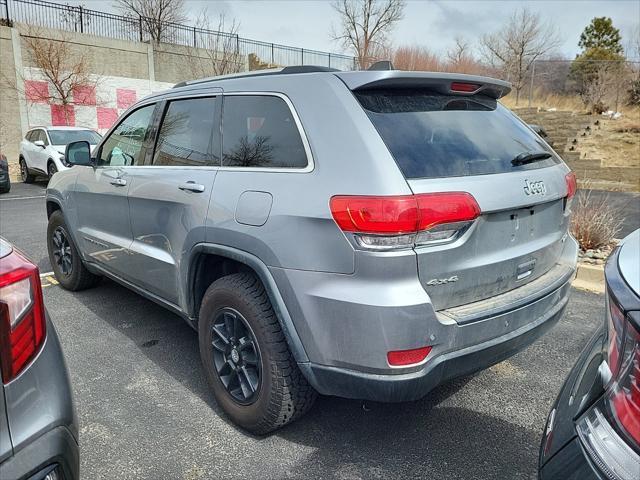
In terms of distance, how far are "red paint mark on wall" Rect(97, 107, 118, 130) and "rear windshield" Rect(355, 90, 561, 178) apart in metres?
19.8

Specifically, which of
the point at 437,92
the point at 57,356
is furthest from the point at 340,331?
the point at 437,92

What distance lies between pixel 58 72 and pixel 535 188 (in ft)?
64.4

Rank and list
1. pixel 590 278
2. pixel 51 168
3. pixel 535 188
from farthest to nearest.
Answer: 1. pixel 51 168
2. pixel 590 278
3. pixel 535 188

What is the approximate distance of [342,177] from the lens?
7.13ft

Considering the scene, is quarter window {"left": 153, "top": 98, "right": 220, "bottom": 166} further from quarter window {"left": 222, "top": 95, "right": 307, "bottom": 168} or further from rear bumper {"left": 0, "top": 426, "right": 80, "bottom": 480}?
rear bumper {"left": 0, "top": 426, "right": 80, "bottom": 480}

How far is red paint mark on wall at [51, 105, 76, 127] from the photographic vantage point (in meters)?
18.5

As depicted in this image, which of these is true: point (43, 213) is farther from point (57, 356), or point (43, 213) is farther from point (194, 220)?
point (57, 356)

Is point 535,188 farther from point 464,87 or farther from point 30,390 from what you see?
point 30,390

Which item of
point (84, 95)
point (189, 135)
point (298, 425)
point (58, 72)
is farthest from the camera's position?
point (84, 95)

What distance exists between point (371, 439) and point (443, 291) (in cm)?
100

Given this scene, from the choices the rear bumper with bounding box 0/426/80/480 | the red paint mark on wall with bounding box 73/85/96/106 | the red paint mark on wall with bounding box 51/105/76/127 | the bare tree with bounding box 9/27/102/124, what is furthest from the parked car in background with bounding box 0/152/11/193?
the rear bumper with bounding box 0/426/80/480

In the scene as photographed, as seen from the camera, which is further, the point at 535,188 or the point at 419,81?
the point at 535,188

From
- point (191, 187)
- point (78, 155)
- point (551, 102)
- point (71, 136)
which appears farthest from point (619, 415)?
point (551, 102)

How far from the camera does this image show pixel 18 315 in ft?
4.98
